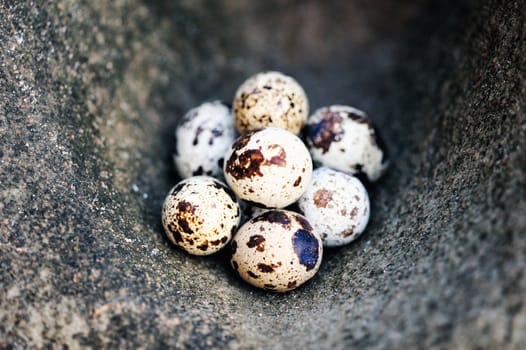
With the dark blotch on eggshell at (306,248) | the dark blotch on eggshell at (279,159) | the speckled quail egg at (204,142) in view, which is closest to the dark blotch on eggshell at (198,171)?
the speckled quail egg at (204,142)

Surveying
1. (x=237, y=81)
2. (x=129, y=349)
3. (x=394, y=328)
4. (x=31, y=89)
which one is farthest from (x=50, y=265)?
(x=237, y=81)

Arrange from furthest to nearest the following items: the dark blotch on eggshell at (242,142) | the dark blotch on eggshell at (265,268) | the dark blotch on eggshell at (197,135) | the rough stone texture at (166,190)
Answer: the dark blotch on eggshell at (197,135)
the dark blotch on eggshell at (242,142)
the dark blotch on eggshell at (265,268)
the rough stone texture at (166,190)

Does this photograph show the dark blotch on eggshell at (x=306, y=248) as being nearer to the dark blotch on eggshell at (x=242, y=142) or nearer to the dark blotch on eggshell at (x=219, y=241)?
the dark blotch on eggshell at (x=219, y=241)

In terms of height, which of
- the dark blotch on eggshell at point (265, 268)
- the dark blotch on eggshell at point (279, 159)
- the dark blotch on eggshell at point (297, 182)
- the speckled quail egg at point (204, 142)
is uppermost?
the speckled quail egg at point (204, 142)

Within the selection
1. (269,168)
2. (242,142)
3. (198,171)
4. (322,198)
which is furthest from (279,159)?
(198,171)

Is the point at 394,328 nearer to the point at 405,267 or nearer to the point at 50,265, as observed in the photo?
the point at 405,267

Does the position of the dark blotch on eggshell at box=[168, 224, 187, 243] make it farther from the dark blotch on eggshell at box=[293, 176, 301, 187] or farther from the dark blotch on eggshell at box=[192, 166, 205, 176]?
the dark blotch on eggshell at box=[293, 176, 301, 187]
